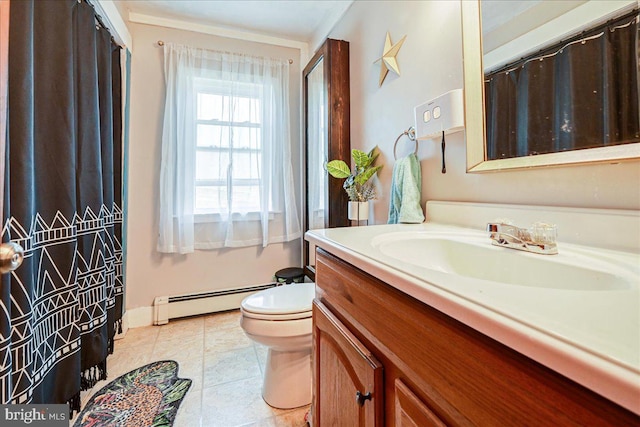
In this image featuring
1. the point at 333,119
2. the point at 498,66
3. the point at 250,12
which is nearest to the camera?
the point at 498,66

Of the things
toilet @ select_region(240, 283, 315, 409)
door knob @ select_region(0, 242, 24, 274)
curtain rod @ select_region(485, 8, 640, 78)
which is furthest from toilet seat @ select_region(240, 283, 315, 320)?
curtain rod @ select_region(485, 8, 640, 78)

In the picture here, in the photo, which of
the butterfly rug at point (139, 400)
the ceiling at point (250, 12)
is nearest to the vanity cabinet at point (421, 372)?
the butterfly rug at point (139, 400)

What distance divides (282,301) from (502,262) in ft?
3.17

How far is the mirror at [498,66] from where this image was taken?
2.17 feet

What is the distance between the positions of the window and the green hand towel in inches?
54.0

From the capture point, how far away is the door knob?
0.54 m

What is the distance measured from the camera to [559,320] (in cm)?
30

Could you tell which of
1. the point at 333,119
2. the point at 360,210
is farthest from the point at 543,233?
the point at 333,119

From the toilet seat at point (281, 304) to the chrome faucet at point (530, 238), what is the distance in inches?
33.3

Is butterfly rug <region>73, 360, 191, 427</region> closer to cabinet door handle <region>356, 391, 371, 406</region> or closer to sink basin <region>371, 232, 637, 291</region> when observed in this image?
cabinet door handle <region>356, 391, 371, 406</region>

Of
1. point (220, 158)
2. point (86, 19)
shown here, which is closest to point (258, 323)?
point (220, 158)

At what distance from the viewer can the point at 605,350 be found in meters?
0.25

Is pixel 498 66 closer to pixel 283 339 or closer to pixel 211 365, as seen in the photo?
pixel 283 339

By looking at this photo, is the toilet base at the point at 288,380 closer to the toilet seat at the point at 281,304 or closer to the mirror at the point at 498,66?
the toilet seat at the point at 281,304
